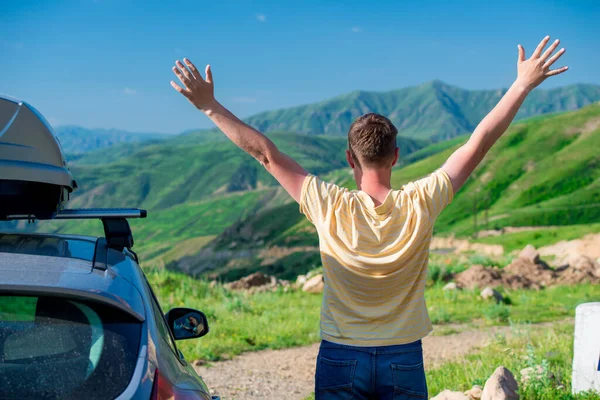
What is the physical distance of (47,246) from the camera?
2844 mm

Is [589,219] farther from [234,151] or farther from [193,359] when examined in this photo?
[234,151]

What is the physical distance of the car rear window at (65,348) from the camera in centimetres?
222

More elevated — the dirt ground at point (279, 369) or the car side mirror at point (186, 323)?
the car side mirror at point (186, 323)

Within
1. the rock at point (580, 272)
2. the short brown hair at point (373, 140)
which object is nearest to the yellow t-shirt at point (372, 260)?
the short brown hair at point (373, 140)

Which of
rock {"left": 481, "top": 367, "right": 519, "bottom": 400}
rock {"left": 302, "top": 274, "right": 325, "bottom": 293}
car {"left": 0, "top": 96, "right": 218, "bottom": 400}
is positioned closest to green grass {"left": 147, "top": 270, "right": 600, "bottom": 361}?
rock {"left": 302, "top": 274, "right": 325, "bottom": 293}

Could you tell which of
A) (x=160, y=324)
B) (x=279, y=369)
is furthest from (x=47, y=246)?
(x=279, y=369)

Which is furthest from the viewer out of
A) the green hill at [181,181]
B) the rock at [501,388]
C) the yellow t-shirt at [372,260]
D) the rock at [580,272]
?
the green hill at [181,181]

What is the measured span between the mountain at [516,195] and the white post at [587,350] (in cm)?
2617

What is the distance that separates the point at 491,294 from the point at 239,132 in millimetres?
11414

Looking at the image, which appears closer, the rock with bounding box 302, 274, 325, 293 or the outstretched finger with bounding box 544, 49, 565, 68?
the outstretched finger with bounding box 544, 49, 565, 68

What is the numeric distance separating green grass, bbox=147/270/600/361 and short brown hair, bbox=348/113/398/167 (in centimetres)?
648

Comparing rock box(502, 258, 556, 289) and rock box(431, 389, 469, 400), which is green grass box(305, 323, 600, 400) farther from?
rock box(502, 258, 556, 289)

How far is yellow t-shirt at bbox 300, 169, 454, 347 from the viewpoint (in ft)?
9.42

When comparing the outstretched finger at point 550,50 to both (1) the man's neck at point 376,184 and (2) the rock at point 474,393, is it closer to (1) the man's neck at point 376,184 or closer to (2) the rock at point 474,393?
(1) the man's neck at point 376,184
